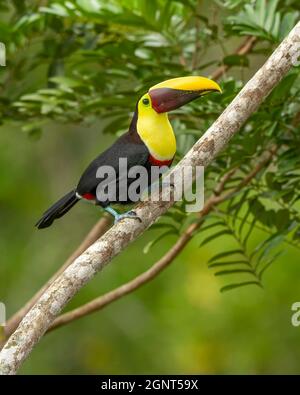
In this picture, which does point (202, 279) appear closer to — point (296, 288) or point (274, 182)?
point (296, 288)

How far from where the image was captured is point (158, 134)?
3.19 metres

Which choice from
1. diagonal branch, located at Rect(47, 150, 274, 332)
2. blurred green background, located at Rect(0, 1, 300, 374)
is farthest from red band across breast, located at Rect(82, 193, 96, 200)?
blurred green background, located at Rect(0, 1, 300, 374)

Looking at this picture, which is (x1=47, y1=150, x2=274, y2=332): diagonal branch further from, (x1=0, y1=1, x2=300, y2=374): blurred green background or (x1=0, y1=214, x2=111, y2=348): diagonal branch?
(x1=0, y1=1, x2=300, y2=374): blurred green background

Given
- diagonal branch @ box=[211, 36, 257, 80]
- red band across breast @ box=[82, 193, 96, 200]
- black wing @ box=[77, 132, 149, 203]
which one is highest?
diagonal branch @ box=[211, 36, 257, 80]

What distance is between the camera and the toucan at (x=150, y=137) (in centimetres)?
307

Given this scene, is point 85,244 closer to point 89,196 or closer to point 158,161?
point 89,196

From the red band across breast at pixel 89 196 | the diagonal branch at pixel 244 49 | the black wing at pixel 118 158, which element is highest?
the diagonal branch at pixel 244 49

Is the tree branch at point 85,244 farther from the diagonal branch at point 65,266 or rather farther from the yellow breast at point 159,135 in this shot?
the yellow breast at point 159,135

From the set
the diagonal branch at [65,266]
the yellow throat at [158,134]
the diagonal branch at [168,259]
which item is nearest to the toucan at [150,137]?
the yellow throat at [158,134]

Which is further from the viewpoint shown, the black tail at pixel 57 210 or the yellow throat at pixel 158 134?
the black tail at pixel 57 210

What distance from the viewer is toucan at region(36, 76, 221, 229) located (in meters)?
3.07

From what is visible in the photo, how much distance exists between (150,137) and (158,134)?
33 mm

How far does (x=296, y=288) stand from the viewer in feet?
17.8

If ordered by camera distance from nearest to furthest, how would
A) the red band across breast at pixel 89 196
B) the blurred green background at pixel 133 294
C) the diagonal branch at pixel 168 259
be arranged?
the red band across breast at pixel 89 196, the diagonal branch at pixel 168 259, the blurred green background at pixel 133 294
